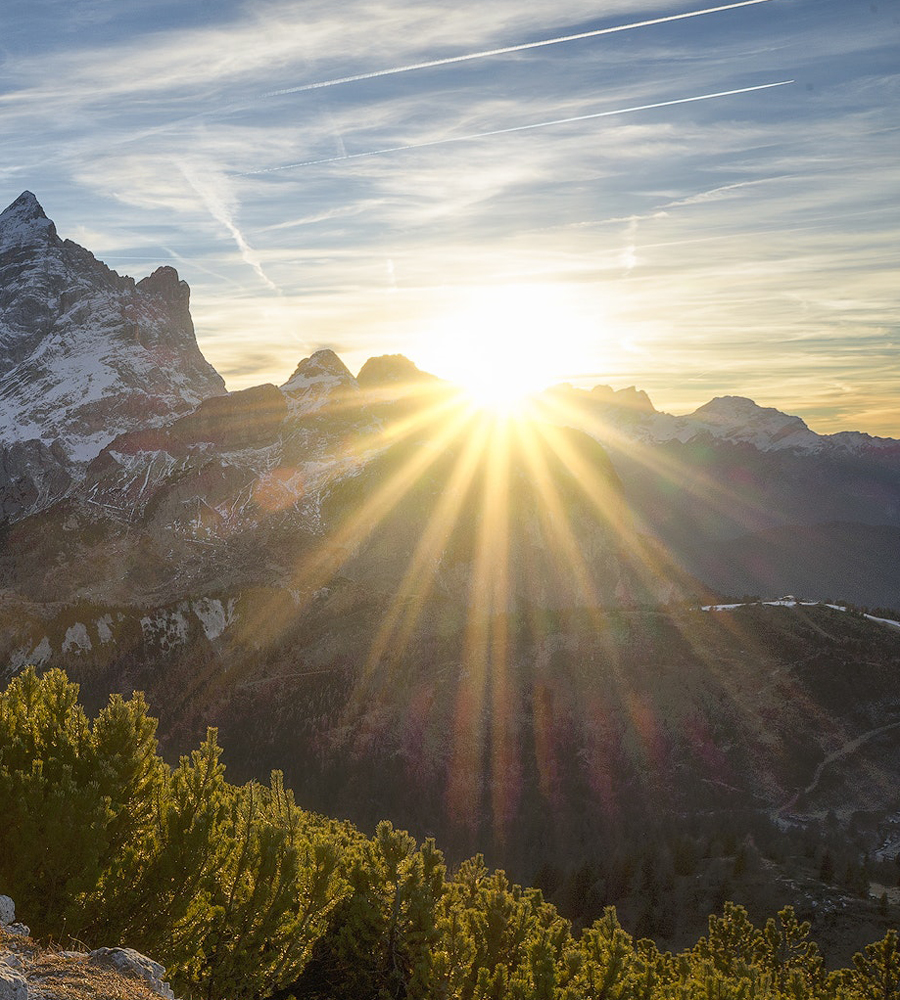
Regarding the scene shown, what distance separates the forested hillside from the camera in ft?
78.0

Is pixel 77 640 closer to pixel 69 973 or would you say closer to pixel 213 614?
pixel 213 614

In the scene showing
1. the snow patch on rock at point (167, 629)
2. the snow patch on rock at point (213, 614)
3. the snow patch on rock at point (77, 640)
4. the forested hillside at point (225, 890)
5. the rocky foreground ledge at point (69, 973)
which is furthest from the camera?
the snow patch on rock at point (213, 614)

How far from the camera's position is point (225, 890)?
85.5ft

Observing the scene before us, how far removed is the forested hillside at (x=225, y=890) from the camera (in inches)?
936

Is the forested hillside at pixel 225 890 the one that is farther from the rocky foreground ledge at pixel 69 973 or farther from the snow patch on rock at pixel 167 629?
the snow patch on rock at pixel 167 629

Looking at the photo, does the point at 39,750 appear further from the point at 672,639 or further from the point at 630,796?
the point at 672,639

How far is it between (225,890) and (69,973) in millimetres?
10564

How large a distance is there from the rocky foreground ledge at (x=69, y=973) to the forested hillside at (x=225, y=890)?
5325 millimetres

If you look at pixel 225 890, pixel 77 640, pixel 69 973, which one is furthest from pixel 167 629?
pixel 69 973

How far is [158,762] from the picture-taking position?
28109 millimetres

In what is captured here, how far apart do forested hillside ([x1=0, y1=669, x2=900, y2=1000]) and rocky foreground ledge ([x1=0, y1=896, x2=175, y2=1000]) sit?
5325mm

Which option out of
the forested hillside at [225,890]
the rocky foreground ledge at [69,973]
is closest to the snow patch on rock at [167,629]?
the forested hillside at [225,890]

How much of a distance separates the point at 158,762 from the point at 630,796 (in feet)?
356

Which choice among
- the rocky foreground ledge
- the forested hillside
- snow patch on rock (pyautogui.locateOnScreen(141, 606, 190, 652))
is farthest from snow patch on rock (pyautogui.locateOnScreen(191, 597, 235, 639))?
the rocky foreground ledge
